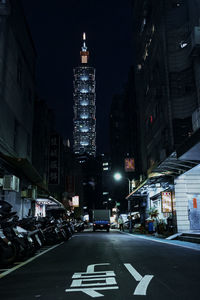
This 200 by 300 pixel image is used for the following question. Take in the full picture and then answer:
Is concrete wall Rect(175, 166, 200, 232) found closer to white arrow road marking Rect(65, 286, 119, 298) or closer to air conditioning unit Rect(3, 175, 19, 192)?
air conditioning unit Rect(3, 175, 19, 192)

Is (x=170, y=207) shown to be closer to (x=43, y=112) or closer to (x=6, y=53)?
(x=6, y=53)

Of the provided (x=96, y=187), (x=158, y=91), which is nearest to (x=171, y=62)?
(x=158, y=91)

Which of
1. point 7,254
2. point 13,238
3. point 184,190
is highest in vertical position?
point 184,190

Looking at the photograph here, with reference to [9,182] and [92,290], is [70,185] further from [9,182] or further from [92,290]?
[92,290]

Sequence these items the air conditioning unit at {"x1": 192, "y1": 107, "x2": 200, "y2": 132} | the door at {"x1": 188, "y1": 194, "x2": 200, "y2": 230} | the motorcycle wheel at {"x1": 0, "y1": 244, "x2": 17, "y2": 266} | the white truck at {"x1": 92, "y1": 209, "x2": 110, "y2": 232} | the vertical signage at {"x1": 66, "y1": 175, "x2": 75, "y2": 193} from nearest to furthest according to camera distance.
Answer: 1. the motorcycle wheel at {"x1": 0, "y1": 244, "x2": 17, "y2": 266}
2. the air conditioning unit at {"x1": 192, "y1": 107, "x2": 200, "y2": 132}
3. the door at {"x1": 188, "y1": 194, "x2": 200, "y2": 230}
4. the white truck at {"x1": 92, "y1": 209, "x2": 110, "y2": 232}
5. the vertical signage at {"x1": 66, "y1": 175, "x2": 75, "y2": 193}

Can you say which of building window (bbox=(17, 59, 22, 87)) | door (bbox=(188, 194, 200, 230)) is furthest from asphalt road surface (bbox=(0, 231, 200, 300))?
building window (bbox=(17, 59, 22, 87))

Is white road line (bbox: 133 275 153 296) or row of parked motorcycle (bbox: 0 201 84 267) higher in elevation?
row of parked motorcycle (bbox: 0 201 84 267)

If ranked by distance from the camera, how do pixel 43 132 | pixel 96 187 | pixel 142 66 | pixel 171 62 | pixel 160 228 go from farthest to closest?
pixel 96 187 → pixel 142 66 → pixel 43 132 → pixel 171 62 → pixel 160 228

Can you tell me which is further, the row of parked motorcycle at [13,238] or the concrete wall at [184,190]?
the concrete wall at [184,190]

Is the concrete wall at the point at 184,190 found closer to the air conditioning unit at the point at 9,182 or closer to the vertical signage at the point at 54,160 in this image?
the air conditioning unit at the point at 9,182

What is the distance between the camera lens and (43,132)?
3756 centimetres

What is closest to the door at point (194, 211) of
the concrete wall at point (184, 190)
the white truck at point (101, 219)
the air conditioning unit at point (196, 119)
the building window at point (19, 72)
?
the concrete wall at point (184, 190)

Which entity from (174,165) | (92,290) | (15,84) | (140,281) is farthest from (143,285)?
(15,84)

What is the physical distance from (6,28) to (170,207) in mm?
17152
